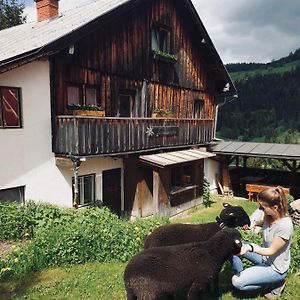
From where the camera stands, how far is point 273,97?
5462 centimetres

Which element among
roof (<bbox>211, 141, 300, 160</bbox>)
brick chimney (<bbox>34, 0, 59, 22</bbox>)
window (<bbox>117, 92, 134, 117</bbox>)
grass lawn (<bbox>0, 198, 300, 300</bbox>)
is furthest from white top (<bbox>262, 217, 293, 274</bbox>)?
brick chimney (<bbox>34, 0, 59, 22</bbox>)

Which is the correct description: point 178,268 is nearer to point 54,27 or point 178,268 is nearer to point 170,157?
point 170,157

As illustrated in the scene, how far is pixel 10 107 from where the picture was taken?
34.4ft

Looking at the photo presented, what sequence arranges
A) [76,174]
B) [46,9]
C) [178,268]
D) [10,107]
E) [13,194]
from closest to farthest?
[178,268] < [10,107] < [13,194] < [76,174] < [46,9]

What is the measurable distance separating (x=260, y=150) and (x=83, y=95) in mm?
11908

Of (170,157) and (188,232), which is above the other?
(170,157)

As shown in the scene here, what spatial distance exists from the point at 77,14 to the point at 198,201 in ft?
37.9

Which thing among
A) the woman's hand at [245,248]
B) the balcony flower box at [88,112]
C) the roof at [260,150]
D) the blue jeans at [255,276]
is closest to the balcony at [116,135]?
the balcony flower box at [88,112]

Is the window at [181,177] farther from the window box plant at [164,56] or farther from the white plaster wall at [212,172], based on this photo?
the window box plant at [164,56]

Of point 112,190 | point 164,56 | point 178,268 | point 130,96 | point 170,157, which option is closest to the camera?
point 178,268

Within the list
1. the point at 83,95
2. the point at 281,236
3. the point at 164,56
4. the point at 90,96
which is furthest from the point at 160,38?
the point at 281,236

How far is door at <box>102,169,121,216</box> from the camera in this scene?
14.2m

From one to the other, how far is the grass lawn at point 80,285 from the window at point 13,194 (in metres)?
4.81

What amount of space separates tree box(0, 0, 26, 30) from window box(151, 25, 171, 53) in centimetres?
2000
